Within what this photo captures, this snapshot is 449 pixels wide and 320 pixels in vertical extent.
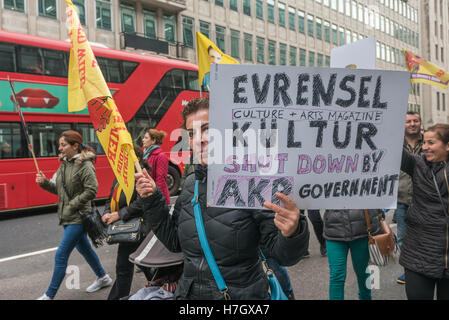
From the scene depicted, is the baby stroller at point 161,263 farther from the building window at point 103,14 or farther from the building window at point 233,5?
the building window at point 233,5

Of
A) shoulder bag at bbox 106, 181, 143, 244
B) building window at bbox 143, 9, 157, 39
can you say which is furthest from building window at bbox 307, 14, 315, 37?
shoulder bag at bbox 106, 181, 143, 244

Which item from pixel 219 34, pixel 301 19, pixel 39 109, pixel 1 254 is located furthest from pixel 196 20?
pixel 1 254

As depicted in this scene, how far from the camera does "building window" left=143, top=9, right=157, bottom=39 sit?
2144 centimetres

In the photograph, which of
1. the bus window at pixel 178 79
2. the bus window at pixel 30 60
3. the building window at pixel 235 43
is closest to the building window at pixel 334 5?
the building window at pixel 235 43

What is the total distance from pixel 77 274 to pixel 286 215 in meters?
3.81

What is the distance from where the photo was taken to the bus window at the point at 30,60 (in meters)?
8.49

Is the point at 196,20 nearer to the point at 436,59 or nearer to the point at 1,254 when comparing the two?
the point at 1,254

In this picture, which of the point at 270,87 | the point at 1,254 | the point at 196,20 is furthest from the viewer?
the point at 196,20

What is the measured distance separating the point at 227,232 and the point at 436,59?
58.5 m

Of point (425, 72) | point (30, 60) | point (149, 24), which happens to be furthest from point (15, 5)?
point (425, 72)

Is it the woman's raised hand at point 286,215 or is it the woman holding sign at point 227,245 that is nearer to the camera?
the woman's raised hand at point 286,215

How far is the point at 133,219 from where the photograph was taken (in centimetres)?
320

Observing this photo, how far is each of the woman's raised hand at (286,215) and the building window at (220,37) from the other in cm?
2506

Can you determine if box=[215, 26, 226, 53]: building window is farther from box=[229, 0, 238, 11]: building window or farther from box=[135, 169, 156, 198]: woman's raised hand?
box=[135, 169, 156, 198]: woman's raised hand
